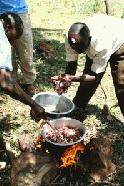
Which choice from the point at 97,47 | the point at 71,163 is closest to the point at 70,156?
the point at 71,163

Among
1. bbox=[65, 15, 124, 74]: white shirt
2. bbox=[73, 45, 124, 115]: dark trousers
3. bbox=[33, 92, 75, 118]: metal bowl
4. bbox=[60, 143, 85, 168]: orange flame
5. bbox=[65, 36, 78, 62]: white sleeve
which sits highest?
bbox=[65, 15, 124, 74]: white shirt

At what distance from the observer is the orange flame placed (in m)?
4.81

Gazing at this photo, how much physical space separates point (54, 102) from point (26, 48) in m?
1.05

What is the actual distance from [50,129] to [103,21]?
5.69 ft

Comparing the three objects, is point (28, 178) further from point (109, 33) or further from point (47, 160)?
point (109, 33)

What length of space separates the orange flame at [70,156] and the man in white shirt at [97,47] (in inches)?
42.5

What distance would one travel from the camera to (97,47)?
5254mm

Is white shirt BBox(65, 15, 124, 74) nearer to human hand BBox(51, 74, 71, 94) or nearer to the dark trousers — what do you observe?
the dark trousers

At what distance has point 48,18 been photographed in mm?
12219

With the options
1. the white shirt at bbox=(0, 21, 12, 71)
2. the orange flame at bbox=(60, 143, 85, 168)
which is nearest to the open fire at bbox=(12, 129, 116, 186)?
the orange flame at bbox=(60, 143, 85, 168)

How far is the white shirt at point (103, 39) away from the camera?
526 centimetres

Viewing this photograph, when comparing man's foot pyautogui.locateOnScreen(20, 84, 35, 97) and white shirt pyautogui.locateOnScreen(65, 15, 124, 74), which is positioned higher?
white shirt pyautogui.locateOnScreen(65, 15, 124, 74)

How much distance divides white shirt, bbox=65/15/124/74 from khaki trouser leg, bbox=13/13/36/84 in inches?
43.3

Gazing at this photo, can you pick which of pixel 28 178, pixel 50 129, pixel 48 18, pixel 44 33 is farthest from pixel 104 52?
pixel 48 18
